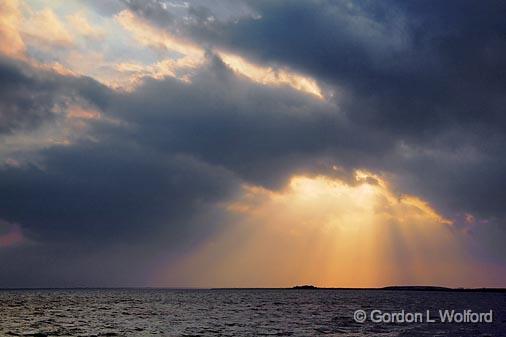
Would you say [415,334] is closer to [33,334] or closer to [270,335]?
[270,335]

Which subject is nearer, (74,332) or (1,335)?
(1,335)

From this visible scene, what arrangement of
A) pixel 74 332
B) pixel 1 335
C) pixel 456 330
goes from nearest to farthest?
pixel 1 335 < pixel 74 332 < pixel 456 330

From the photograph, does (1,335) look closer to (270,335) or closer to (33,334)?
(33,334)

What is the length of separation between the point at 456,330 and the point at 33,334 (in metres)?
53.2

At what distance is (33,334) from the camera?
181 feet

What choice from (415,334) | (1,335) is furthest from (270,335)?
(1,335)

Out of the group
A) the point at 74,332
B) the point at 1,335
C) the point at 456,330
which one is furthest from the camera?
the point at 456,330

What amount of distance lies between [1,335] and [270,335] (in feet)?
103

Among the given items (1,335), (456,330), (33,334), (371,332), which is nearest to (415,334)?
(371,332)

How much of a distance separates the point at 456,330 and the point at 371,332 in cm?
1251

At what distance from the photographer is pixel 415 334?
188 ft

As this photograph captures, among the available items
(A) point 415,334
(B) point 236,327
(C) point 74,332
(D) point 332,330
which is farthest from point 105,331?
(A) point 415,334

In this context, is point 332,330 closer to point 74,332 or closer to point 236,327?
point 236,327

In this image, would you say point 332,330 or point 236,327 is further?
point 236,327
